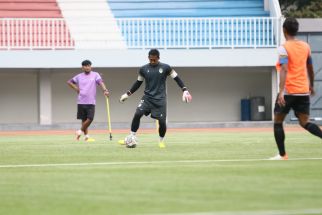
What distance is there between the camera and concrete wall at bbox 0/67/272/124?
3866cm

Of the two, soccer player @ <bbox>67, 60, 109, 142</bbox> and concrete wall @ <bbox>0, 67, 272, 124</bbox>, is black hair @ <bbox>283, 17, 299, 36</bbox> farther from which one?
concrete wall @ <bbox>0, 67, 272, 124</bbox>

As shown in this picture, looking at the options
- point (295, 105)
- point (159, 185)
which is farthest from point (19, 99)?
point (159, 185)

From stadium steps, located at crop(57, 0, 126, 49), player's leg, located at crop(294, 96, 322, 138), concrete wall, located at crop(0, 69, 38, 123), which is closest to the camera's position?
player's leg, located at crop(294, 96, 322, 138)

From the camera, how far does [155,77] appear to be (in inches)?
768

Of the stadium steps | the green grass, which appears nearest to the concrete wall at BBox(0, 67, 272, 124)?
the stadium steps

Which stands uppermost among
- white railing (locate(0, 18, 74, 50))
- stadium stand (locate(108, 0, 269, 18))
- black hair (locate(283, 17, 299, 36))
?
stadium stand (locate(108, 0, 269, 18))

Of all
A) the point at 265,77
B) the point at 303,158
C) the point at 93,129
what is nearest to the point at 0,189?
the point at 303,158

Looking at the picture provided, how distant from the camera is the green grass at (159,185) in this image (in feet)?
29.6

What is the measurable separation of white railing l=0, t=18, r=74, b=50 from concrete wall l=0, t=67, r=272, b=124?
139 cm

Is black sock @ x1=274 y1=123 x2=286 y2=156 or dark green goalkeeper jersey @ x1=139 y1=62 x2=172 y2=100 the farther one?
dark green goalkeeper jersey @ x1=139 y1=62 x2=172 y2=100

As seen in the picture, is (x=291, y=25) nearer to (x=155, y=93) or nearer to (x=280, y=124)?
(x=280, y=124)

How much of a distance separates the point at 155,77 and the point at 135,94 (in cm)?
1996

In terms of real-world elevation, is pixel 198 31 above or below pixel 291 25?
above

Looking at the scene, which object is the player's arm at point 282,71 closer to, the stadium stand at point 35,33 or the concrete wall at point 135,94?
the stadium stand at point 35,33
